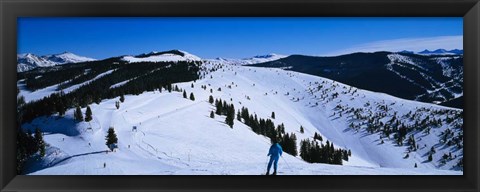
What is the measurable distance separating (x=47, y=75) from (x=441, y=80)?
21.2 feet

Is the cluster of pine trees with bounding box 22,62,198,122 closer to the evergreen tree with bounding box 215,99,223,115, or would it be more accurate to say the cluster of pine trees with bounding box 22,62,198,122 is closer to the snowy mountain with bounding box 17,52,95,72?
the snowy mountain with bounding box 17,52,95,72

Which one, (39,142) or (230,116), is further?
(230,116)

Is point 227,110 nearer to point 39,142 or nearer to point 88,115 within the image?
point 88,115

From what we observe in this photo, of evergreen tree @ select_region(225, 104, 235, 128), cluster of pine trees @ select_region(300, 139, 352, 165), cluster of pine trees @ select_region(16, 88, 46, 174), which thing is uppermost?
evergreen tree @ select_region(225, 104, 235, 128)

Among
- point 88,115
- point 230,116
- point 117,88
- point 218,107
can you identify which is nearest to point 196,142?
point 230,116

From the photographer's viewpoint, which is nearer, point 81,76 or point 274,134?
point 274,134

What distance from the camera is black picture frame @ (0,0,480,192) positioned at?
15.8 ft

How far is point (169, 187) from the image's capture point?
492 centimetres

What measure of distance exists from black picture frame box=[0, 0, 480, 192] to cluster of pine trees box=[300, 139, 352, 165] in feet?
3.46

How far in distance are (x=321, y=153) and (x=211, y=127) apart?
1720 mm

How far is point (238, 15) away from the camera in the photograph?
15.9ft

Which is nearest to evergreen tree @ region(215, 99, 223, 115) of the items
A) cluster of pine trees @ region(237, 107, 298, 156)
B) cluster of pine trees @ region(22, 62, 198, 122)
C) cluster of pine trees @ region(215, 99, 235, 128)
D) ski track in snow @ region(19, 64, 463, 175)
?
cluster of pine trees @ region(215, 99, 235, 128)

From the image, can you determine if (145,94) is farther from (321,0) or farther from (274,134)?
(321,0)
